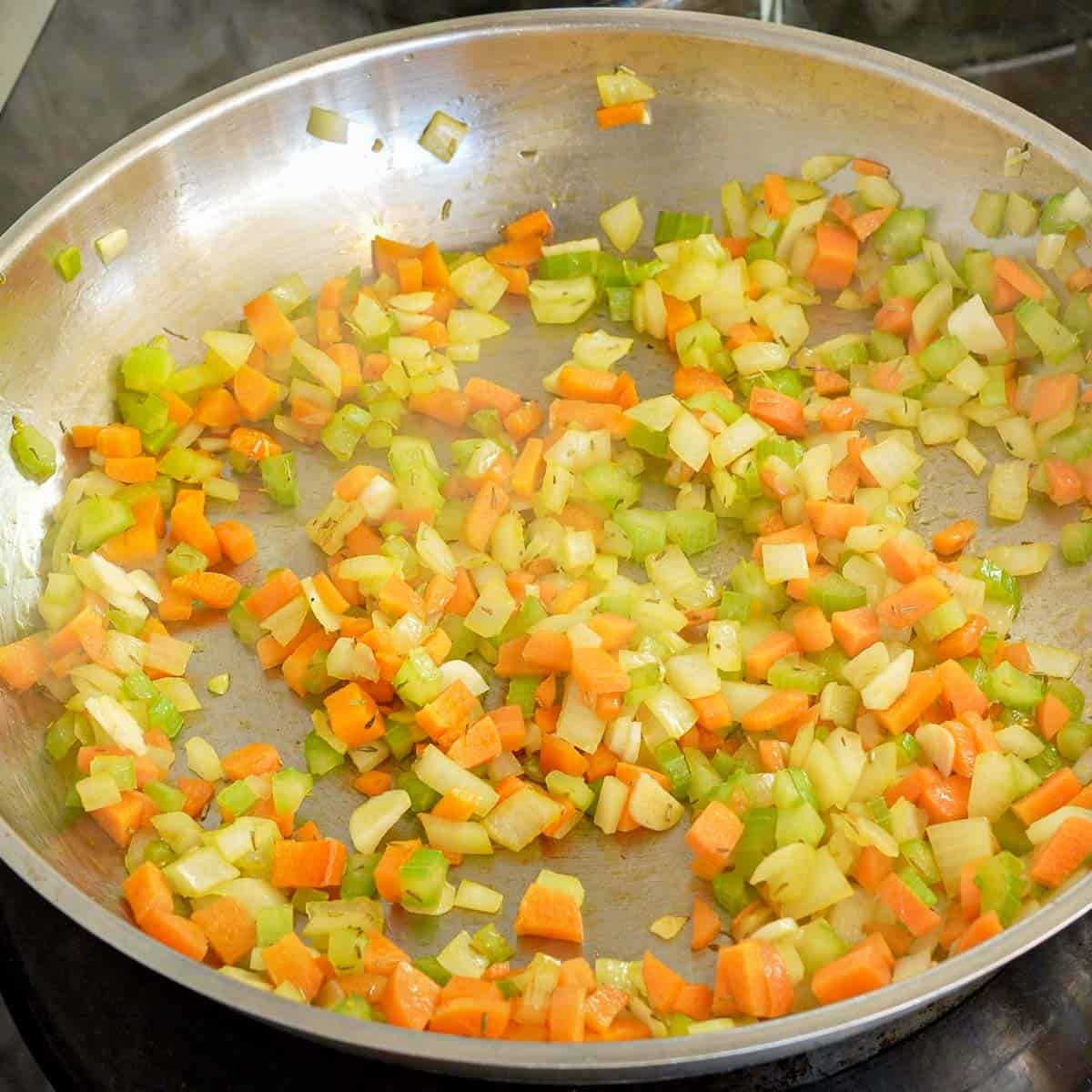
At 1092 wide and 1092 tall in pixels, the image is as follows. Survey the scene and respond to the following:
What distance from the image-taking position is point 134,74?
86.4 inches

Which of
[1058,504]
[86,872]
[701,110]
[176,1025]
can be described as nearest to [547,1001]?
[176,1025]

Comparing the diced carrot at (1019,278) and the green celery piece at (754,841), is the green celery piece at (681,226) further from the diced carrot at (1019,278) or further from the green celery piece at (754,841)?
→ the green celery piece at (754,841)

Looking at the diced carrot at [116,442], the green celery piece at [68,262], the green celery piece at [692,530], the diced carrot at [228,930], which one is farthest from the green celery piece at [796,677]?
the green celery piece at [68,262]

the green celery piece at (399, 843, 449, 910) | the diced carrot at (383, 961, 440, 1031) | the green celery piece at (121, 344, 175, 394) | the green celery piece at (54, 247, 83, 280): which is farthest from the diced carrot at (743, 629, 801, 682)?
the green celery piece at (54, 247, 83, 280)

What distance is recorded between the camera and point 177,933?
56.1 inches

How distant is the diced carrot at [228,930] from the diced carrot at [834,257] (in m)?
1.22

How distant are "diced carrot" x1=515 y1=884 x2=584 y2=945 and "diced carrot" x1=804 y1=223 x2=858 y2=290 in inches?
41.0

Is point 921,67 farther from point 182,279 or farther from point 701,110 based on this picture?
point 182,279

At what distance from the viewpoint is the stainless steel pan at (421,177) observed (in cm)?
181

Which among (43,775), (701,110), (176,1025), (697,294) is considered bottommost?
(176,1025)

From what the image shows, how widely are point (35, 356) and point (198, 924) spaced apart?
2.67ft

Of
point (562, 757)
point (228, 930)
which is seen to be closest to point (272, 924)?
point (228, 930)

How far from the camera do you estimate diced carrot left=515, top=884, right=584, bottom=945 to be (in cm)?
145

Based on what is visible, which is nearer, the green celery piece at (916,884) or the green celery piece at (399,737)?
the green celery piece at (916,884)
